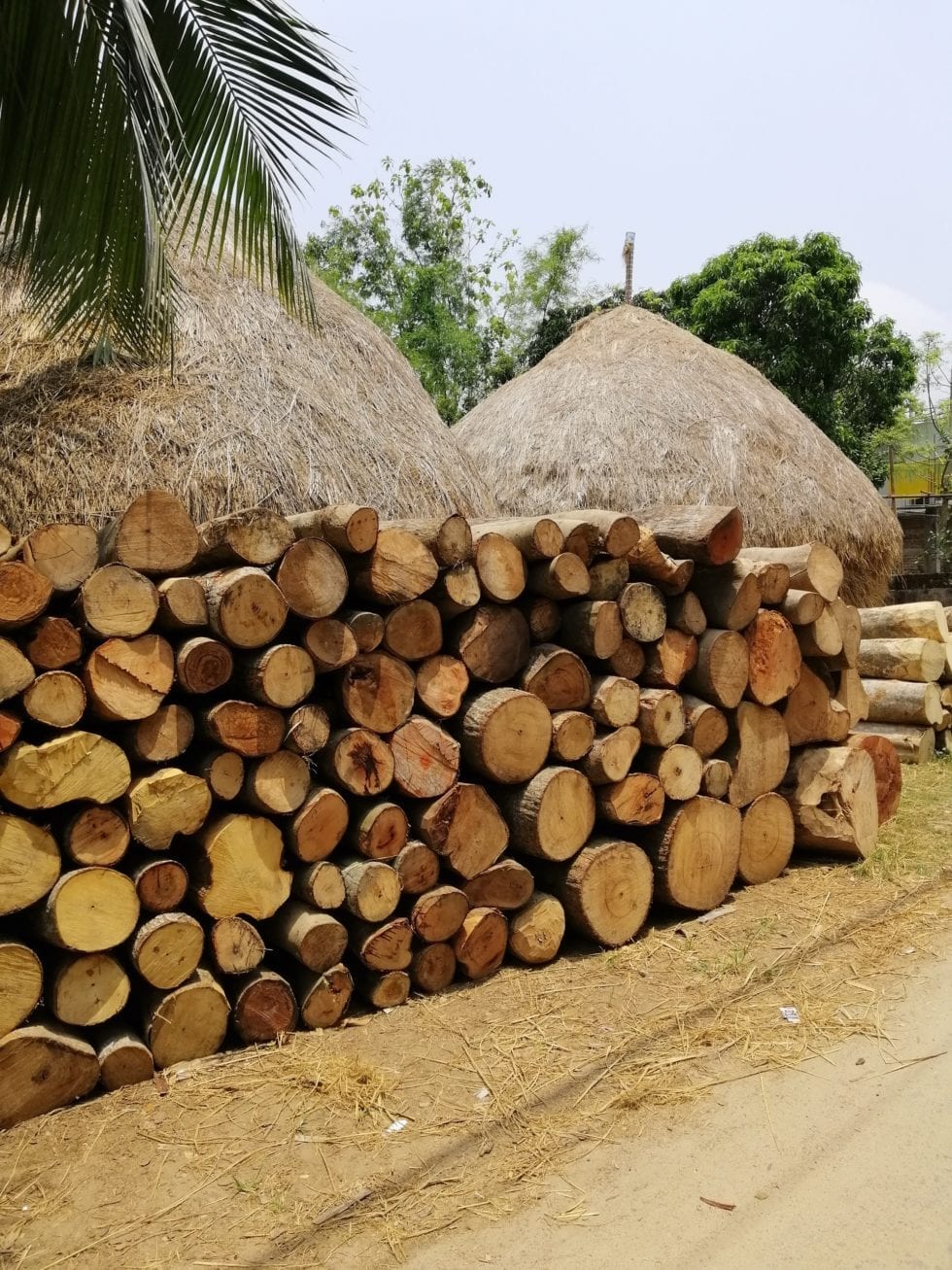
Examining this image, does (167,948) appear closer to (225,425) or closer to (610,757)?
(610,757)

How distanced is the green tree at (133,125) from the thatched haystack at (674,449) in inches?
195

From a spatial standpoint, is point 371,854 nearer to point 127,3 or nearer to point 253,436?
point 253,436

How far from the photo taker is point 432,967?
3840 mm

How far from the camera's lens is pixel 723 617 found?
4621mm

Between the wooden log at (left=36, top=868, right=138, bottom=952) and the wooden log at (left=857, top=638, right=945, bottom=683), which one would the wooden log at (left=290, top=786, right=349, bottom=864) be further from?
the wooden log at (left=857, top=638, right=945, bottom=683)

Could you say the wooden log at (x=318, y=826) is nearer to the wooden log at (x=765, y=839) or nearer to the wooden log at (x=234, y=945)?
the wooden log at (x=234, y=945)

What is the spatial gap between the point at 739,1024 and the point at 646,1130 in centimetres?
78

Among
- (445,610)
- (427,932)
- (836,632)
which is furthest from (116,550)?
(836,632)

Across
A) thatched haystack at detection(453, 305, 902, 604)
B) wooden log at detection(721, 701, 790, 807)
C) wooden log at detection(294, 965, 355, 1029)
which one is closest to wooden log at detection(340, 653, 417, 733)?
wooden log at detection(294, 965, 355, 1029)

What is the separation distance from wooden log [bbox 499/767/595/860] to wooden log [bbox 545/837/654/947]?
89 mm

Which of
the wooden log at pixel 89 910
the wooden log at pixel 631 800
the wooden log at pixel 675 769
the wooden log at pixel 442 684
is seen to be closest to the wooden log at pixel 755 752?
the wooden log at pixel 675 769

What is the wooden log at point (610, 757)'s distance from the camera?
163 inches

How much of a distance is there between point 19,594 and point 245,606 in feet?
2.25

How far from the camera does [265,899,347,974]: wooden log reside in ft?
11.5
